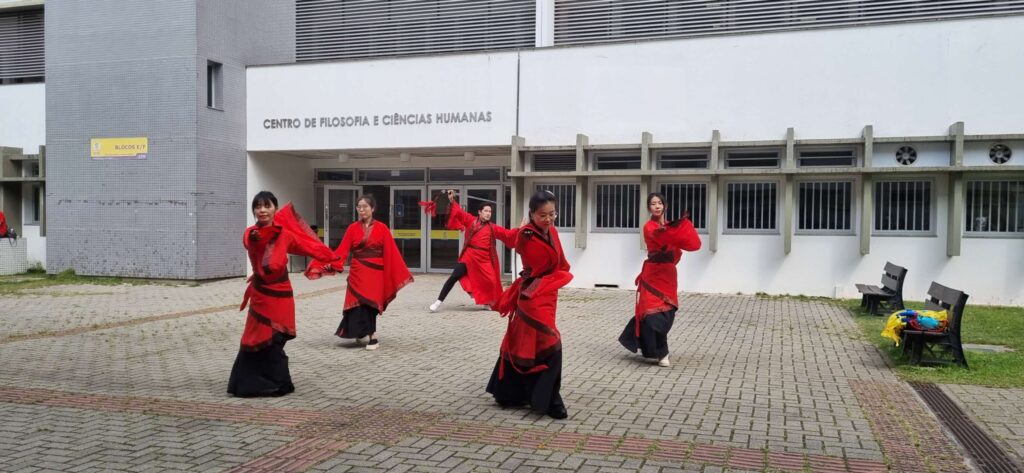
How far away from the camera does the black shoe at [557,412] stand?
226 inches

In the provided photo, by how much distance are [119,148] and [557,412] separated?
14980 millimetres

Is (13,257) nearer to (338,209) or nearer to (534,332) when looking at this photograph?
(338,209)

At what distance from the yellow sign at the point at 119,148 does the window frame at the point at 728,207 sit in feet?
39.4

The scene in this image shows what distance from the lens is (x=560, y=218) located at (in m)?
16.5

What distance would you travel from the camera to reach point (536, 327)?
5.86m

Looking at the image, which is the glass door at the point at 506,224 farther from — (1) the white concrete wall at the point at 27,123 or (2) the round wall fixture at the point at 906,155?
(1) the white concrete wall at the point at 27,123

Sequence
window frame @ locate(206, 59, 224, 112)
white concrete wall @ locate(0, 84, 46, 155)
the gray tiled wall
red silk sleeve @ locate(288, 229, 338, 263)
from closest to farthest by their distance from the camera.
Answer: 1. red silk sleeve @ locate(288, 229, 338, 263)
2. the gray tiled wall
3. window frame @ locate(206, 59, 224, 112)
4. white concrete wall @ locate(0, 84, 46, 155)

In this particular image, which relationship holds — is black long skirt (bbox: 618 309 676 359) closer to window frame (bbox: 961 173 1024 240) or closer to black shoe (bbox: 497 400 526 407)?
black shoe (bbox: 497 400 526 407)

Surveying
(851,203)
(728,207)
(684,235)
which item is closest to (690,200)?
(728,207)

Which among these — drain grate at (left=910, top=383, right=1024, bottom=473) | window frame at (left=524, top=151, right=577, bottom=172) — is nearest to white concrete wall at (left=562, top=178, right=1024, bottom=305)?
window frame at (left=524, top=151, right=577, bottom=172)

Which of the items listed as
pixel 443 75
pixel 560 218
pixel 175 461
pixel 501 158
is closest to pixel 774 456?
pixel 175 461

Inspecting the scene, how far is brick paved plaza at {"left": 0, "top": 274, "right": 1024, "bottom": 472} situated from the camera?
15.9ft

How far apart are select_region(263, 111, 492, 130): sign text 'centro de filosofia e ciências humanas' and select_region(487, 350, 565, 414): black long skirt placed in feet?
36.0

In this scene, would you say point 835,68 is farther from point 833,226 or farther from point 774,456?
point 774,456
